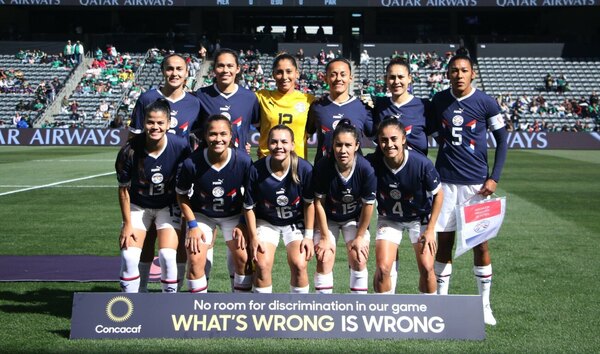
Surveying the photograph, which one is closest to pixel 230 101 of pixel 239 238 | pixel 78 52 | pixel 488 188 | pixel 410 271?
pixel 239 238

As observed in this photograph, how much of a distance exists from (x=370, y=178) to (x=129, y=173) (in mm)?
2093

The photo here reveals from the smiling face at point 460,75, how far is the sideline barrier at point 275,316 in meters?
2.03

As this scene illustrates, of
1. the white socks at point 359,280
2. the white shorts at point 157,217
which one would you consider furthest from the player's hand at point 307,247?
the white shorts at point 157,217

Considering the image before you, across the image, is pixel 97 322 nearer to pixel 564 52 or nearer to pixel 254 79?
pixel 254 79

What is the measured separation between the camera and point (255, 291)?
6688 millimetres

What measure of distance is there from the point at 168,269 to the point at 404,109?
8.28ft

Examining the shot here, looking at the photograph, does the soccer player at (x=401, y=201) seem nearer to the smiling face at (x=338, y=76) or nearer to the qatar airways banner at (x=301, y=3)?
the smiling face at (x=338, y=76)

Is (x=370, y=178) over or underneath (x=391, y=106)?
underneath

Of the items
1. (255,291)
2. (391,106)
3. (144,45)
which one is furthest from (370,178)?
(144,45)

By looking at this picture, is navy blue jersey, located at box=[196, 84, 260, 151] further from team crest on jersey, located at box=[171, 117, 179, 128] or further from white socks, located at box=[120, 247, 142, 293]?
white socks, located at box=[120, 247, 142, 293]

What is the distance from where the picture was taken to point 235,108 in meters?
7.32

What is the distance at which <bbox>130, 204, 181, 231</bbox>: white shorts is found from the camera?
6.92 meters

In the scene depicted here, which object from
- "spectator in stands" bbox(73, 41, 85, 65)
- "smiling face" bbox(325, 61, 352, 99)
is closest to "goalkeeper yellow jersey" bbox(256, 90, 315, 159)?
"smiling face" bbox(325, 61, 352, 99)

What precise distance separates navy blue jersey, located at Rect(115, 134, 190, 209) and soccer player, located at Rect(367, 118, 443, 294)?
1746 millimetres
